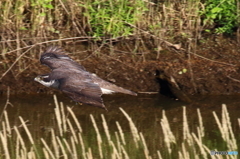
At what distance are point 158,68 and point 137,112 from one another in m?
1.26

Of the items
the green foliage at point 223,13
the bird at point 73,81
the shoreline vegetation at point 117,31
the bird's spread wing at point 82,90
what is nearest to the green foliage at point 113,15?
the shoreline vegetation at point 117,31

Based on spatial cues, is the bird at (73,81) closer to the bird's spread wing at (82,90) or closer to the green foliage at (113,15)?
the bird's spread wing at (82,90)

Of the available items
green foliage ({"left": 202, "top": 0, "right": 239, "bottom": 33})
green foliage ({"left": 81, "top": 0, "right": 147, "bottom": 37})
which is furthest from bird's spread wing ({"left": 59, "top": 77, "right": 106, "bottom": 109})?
green foliage ({"left": 202, "top": 0, "right": 239, "bottom": 33})

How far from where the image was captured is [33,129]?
323 inches

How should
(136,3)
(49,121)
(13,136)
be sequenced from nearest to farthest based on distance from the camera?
(13,136), (49,121), (136,3)

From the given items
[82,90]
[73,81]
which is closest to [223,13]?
[73,81]

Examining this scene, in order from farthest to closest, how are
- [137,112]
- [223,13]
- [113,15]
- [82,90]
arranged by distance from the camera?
[223,13] → [113,15] → [137,112] → [82,90]

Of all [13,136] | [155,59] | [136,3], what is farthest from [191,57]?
[13,136]

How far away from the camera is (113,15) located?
10.0m

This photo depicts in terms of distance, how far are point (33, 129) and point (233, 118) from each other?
262cm

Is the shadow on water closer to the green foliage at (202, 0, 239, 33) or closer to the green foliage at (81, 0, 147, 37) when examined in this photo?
the green foliage at (81, 0, 147, 37)

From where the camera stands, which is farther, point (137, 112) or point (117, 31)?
point (117, 31)

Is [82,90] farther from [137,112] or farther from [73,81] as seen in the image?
[137,112]

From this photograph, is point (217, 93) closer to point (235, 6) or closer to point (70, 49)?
point (235, 6)
